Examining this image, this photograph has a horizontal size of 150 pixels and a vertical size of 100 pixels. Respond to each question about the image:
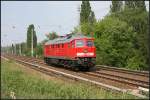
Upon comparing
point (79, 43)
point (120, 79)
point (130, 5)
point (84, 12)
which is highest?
point (130, 5)

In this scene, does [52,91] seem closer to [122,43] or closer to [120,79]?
[120,79]

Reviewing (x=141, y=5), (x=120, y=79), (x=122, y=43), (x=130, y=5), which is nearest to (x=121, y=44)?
(x=122, y=43)

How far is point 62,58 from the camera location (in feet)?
111

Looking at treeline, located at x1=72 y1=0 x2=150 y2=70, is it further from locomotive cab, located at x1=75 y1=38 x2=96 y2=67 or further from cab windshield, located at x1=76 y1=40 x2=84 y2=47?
cab windshield, located at x1=76 y1=40 x2=84 y2=47

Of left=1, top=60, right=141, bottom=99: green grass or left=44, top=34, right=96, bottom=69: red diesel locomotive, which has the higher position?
left=44, top=34, right=96, bottom=69: red diesel locomotive

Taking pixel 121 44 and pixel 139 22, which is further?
pixel 139 22

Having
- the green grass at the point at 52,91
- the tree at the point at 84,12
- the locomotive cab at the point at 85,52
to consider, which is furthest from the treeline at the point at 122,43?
the green grass at the point at 52,91

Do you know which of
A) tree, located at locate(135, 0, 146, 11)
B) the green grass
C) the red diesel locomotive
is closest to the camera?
the green grass

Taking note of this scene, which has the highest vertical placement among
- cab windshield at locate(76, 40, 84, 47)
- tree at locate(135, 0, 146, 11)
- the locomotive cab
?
tree at locate(135, 0, 146, 11)

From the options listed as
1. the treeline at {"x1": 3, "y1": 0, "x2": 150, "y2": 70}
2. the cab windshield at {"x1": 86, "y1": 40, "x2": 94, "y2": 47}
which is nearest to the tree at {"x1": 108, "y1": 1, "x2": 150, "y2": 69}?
the treeline at {"x1": 3, "y1": 0, "x2": 150, "y2": 70}

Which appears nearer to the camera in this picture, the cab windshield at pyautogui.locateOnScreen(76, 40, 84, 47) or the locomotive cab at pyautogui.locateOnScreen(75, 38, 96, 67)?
the locomotive cab at pyautogui.locateOnScreen(75, 38, 96, 67)

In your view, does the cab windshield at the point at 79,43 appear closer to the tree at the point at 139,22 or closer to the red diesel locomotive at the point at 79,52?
the red diesel locomotive at the point at 79,52

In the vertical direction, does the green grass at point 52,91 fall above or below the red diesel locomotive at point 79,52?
below

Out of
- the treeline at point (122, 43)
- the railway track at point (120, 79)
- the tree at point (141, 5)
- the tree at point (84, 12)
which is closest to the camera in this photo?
the railway track at point (120, 79)
